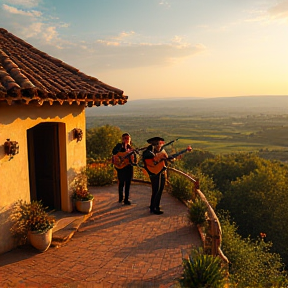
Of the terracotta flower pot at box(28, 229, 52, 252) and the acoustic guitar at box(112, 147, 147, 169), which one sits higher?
the acoustic guitar at box(112, 147, 147, 169)

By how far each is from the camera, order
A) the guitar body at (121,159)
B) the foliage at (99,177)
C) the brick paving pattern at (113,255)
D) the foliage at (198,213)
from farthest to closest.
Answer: the foliage at (99,177), the guitar body at (121,159), the foliage at (198,213), the brick paving pattern at (113,255)

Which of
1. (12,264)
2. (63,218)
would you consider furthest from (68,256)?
(63,218)

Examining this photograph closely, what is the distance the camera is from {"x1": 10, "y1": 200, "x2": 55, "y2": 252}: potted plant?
5.68 metres

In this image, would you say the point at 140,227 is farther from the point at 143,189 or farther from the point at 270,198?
the point at 270,198

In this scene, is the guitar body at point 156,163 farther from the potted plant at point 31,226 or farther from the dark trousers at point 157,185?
the potted plant at point 31,226

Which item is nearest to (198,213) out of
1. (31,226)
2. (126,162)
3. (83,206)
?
(126,162)

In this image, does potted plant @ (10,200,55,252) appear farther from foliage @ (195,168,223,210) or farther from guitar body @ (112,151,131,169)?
foliage @ (195,168,223,210)

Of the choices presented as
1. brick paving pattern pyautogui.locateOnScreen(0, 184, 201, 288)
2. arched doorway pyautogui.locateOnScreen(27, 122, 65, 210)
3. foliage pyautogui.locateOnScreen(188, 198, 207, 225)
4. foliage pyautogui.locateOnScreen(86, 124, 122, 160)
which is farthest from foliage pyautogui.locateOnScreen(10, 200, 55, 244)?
foliage pyautogui.locateOnScreen(86, 124, 122, 160)

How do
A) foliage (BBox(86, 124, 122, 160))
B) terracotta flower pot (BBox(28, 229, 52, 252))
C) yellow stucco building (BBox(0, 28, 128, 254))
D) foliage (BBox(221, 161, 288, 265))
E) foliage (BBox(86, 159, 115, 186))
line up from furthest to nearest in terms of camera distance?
foliage (BBox(86, 124, 122, 160)) < foliage (BBox(221, 161, 288, 265)) < foliage (BBox(86, 159, 115, 186)) < terracotta flower pot (BBox(28, 229, 52, 252)) < yellow stucco building (BBox(0, 28, 128, 254))

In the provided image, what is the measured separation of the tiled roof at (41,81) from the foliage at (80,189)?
1.99 metres

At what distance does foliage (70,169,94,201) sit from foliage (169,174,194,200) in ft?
9.23

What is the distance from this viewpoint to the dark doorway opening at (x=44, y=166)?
745cm

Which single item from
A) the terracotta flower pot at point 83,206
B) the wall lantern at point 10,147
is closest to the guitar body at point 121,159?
the terracotta flower pot at point 83,206

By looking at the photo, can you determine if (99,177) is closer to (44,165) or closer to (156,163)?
(44,165)
